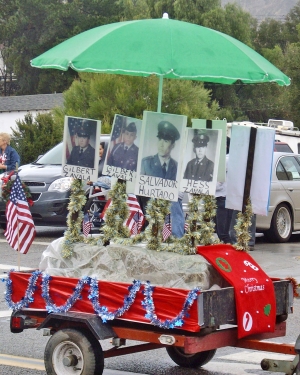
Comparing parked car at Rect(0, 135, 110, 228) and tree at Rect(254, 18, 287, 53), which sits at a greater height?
tree at Rect(254, 18, 287, 53)

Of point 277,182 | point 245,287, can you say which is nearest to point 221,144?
point 245,287

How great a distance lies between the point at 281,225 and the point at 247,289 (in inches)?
390

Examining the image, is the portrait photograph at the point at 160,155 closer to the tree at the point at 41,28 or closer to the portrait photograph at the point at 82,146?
the portrait photograph at the point at 82,146

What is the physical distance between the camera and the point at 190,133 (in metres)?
6.07

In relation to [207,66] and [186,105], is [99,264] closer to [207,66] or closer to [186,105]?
[207,66]

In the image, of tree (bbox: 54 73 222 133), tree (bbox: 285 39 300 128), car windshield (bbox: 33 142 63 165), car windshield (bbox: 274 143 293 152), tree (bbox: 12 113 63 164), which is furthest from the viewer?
tree (bbox: 285 39 300 128)

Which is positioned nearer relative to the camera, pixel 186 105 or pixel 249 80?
pixel 249 80

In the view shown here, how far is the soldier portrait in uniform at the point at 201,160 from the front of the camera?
6.02 m

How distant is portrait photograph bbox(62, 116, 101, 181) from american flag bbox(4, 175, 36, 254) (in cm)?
66

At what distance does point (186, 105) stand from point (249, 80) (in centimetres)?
2622

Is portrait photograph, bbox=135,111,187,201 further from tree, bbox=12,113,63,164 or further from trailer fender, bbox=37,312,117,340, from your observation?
tree, bbox=12,113,63,164

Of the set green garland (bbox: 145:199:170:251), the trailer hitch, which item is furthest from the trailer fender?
the trailer hitch

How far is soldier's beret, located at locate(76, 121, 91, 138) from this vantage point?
6.59 meters

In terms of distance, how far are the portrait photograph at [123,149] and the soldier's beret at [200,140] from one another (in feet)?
1.70
